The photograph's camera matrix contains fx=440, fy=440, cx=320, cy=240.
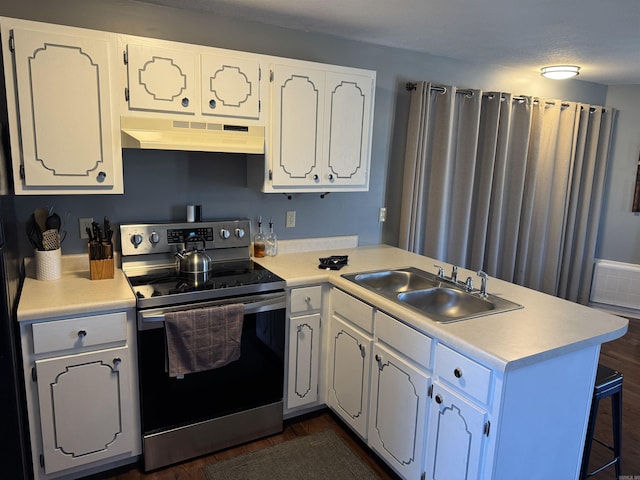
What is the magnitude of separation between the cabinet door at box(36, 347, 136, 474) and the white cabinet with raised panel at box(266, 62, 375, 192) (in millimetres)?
1216

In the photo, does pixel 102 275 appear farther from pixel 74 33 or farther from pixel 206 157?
pixel 74 33

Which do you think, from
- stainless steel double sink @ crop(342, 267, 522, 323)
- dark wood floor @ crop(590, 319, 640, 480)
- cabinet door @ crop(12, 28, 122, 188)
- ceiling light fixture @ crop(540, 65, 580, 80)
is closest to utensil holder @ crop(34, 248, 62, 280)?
cabinet door @ crop(12, 28, 122, 188)

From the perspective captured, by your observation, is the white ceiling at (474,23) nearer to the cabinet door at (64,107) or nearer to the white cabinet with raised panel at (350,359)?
the cabinet door at (64,107)

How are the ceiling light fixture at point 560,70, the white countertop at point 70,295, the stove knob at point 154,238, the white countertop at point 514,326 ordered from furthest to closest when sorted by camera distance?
1. the ceiling light fixture at point 560,70
2. the stove knob at point 154,238
3. the white countertop at point 70,295
4. the white countertop at point 514,326

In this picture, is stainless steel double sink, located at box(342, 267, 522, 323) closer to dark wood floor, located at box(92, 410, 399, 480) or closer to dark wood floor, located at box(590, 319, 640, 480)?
dark wood floor, located at box(92, 410, 399, 480)

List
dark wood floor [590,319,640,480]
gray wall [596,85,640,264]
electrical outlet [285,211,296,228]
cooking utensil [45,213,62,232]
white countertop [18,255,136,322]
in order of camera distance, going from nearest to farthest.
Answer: white countertop [18,255,136,322] → cooking utensil [45,213,62,232] → dark wood floor [590,319,640,480] → electrical outlet [285,211,296,228] → gray wall [596,85,640,264]

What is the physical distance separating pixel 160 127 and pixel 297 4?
93cm

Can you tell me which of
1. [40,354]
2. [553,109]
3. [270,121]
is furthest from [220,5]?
[553,109]

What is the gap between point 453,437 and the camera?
1682mm

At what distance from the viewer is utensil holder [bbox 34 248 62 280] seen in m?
2.08

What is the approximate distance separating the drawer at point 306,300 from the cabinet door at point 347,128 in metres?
0.68

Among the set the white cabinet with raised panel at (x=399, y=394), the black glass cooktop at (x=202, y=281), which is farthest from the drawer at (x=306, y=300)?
the white cabinet with raised panel at (x=399, y=394)

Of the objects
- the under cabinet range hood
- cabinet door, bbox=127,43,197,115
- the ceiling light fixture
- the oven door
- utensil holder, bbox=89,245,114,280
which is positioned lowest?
the oven door

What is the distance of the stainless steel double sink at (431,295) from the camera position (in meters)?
1.97
